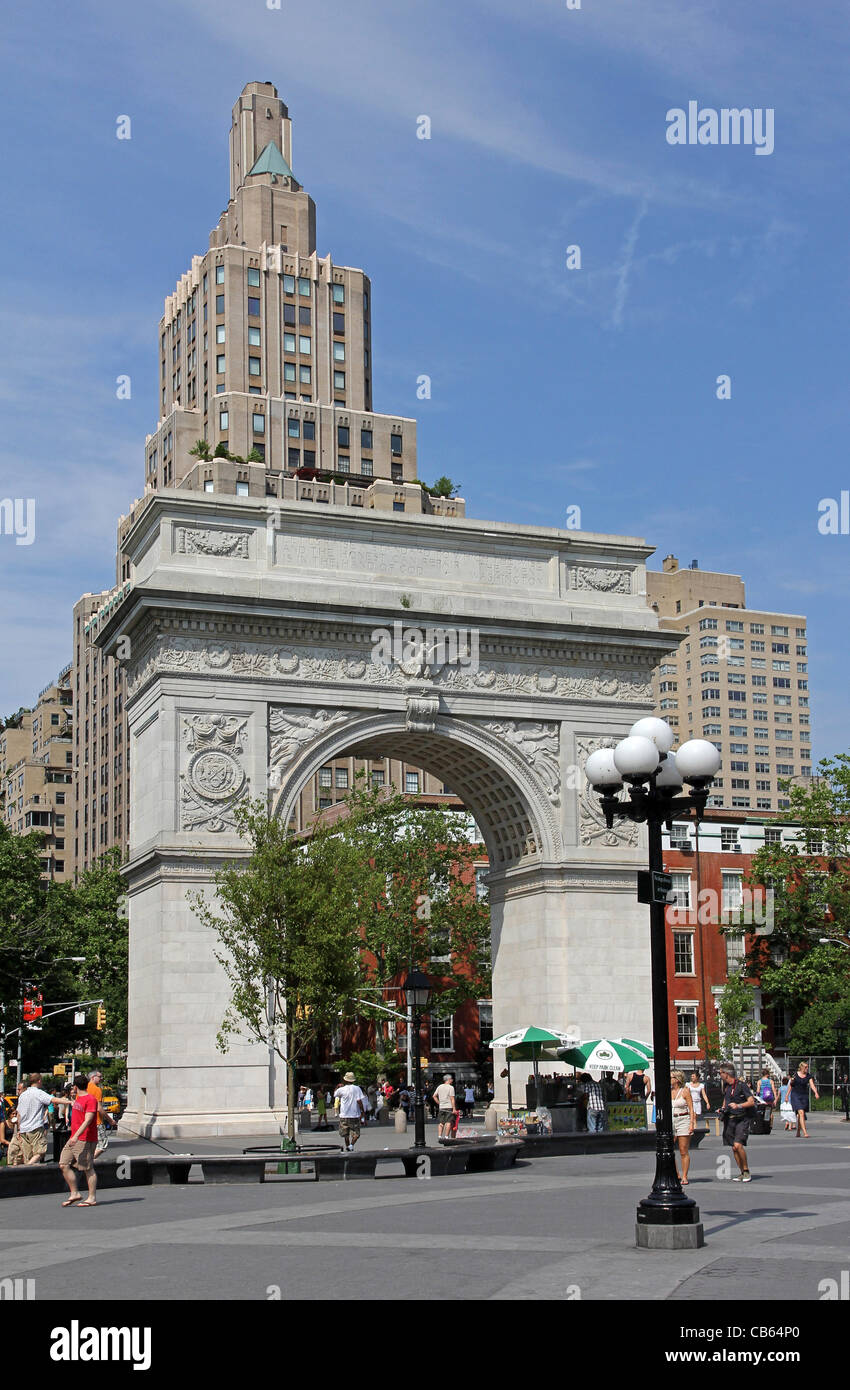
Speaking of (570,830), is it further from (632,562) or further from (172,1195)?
(172,1195)

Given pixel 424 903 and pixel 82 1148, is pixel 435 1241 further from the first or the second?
pixel 424 903

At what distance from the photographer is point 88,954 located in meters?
79.0

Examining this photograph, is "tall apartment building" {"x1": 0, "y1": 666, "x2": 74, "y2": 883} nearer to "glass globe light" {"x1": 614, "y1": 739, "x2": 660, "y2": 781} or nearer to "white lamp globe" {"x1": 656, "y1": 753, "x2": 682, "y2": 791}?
"white lamp globe" {"x1": 656, "y1": 753, "x2": 682, "y2": 791}

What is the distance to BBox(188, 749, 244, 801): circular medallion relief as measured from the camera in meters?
39.5

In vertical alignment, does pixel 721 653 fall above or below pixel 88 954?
above

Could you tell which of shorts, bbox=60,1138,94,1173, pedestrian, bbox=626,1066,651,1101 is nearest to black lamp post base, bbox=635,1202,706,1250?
shorts, bbox=60,1138,94,1173

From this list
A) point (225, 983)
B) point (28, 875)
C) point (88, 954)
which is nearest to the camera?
point (225, 983)

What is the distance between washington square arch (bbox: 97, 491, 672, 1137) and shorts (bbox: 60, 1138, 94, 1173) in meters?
15.0

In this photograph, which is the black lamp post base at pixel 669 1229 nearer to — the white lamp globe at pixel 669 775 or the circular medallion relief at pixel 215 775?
the white lamp globe at pixel 669 775

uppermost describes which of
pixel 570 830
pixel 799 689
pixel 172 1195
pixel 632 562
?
pixel 799 689
